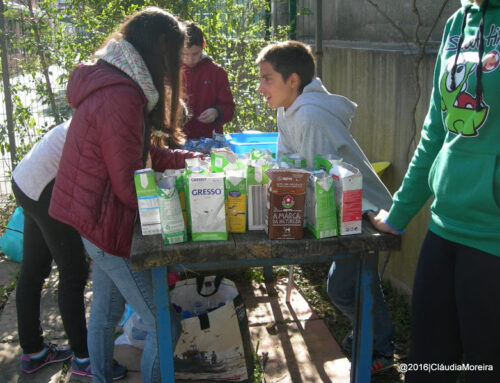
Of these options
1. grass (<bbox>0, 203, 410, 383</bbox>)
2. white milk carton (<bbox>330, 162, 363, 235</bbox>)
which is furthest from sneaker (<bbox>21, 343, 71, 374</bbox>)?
white milk carton (<bbox>330, 162, 363, 235</bbox>)

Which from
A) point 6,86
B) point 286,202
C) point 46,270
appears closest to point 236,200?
point 286,202

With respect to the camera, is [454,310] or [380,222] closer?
[454,310]

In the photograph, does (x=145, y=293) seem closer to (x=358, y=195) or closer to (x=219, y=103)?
(x=358, y=195)

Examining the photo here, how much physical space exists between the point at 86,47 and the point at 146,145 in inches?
130

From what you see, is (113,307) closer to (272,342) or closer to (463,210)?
(272,342)

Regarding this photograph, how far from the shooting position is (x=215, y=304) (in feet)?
9.96

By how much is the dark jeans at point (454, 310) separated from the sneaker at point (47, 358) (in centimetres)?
203

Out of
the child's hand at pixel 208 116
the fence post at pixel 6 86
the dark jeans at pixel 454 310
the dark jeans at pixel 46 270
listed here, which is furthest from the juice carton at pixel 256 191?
the fence post at pixel 6 86

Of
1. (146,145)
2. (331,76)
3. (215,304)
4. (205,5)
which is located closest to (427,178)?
(146,145)

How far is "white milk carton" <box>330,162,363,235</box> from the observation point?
1.88 meters

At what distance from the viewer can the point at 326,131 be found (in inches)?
91.0

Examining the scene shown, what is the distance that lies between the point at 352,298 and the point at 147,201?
1.25 meters

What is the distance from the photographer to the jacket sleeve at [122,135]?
6.37 ft

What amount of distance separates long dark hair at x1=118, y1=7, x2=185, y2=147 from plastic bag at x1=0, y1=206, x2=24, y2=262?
2587 millimetres
